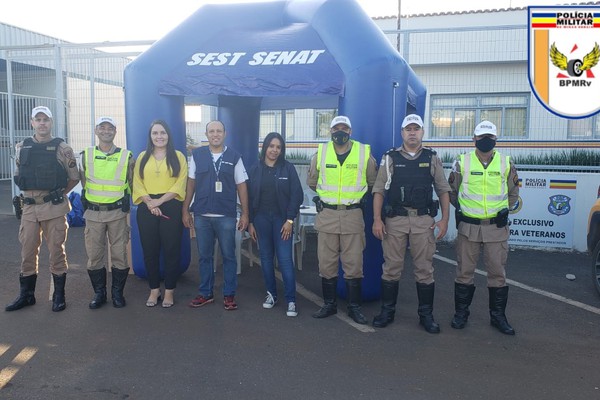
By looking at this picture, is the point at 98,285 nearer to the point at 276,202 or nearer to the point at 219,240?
the point at 219,240

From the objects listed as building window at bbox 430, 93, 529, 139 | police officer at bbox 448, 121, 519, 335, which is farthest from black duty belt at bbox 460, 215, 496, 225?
building window at bbox 430, 93, 529, 139

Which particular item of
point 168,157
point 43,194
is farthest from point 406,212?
point 43,194

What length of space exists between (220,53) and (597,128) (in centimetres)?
665

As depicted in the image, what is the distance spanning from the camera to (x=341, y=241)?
466 cm

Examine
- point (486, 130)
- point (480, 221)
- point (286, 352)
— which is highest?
point (486, 130)

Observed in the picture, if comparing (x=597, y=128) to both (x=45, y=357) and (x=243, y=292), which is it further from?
(x=45, y=357)

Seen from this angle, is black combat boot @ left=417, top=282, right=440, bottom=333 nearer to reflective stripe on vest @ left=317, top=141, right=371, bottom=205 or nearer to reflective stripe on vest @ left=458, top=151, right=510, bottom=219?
reflective stripe on vest @ left=458, top=151, right=510, bottom=219

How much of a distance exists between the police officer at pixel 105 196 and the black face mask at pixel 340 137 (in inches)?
78.7

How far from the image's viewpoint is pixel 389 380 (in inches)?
139

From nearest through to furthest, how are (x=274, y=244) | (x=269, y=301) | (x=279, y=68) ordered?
(x=274, y=244)
(x=269, y=301)
(x=279, y=68)

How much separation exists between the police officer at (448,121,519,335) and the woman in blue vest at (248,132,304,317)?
4.88 feet

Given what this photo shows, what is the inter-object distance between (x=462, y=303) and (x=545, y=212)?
14.2ft

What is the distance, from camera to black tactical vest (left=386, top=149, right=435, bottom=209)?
4.38m

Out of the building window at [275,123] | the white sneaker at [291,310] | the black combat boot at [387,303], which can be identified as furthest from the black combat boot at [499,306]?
the building window at [275,123]
